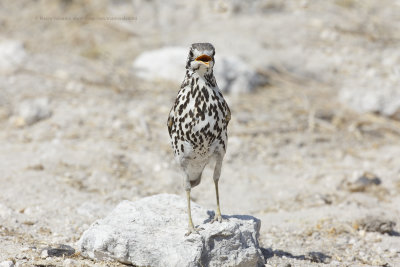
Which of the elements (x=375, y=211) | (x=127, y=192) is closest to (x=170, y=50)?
(x=127, y=192)

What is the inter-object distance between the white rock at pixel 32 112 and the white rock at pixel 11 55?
4.95 ft

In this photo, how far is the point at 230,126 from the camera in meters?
9.13

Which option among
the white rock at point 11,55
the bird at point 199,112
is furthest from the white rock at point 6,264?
the white rock at point 11,55

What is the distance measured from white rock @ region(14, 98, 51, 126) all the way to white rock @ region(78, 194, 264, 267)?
14.7 feet

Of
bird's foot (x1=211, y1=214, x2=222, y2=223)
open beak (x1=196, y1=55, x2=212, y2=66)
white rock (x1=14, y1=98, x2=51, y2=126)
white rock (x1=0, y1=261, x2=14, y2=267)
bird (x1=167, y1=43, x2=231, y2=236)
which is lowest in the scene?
white rock (x1=0, y1=261, x2=14, y2=267)

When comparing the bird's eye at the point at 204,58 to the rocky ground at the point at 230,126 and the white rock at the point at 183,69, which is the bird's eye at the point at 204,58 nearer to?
the rocky ground at the point at 230,126

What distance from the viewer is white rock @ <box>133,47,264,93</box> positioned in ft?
34.2

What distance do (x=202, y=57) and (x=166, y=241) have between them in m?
1.55

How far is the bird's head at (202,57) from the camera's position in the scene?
4.34 metres

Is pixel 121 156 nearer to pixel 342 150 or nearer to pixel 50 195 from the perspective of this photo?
pixel 50 195

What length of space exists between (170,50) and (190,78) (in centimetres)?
667

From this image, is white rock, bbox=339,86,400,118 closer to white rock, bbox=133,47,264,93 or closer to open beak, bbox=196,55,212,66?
white rock, bbox=133,47,264,93

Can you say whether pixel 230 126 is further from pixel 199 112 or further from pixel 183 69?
pixel 199 112

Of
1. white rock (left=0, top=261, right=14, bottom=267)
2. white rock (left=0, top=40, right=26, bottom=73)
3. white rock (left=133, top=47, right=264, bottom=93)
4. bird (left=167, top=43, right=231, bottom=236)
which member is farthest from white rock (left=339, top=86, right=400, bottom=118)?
white rock (left=0, top=261, right=14, bottom=267)
